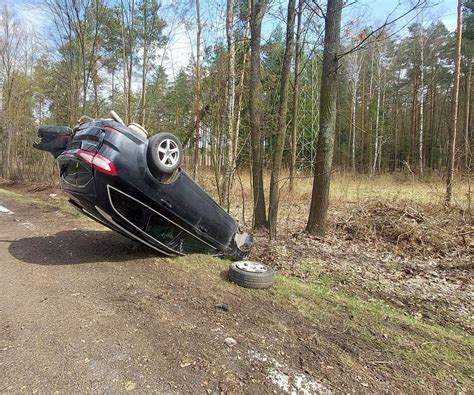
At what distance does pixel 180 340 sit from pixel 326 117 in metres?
5.44

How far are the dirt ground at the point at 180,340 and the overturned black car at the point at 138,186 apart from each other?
0.58m

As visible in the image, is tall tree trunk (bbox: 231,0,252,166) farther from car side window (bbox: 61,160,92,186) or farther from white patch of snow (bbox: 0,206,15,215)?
white patch of snow (bbox: 0,206,15,215)

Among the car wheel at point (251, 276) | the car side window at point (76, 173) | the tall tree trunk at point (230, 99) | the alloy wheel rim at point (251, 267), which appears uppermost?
the tall tree trunk at point (230, 99)

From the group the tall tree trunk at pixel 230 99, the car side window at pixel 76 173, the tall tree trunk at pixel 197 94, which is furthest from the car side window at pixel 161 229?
the tall tree trunk at pixel 197 94

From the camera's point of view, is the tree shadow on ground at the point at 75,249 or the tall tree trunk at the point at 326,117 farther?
the tall tree trunk at the point at 326,117

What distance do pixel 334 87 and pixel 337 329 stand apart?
5127mm

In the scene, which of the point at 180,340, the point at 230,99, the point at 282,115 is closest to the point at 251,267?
the point at 180,340

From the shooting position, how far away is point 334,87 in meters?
6.68

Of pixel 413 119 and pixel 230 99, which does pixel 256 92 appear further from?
pixel 413 119

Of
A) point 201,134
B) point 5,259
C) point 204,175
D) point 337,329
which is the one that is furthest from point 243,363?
point 204,175

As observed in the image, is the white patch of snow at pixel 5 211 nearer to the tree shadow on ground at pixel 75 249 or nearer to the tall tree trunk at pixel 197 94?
the tree shadow on ground at pixel 75 249

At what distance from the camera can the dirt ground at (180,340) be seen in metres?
2.25

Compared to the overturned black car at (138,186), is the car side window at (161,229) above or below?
below

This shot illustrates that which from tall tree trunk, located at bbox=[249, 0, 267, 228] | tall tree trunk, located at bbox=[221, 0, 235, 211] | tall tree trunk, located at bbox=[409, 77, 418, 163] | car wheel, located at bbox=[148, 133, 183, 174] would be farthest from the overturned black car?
tall tree trunk, located at bbox=[409, 77, 418, 163]
